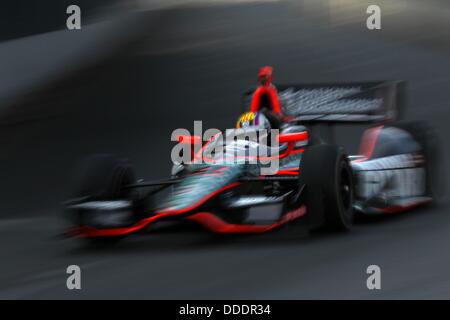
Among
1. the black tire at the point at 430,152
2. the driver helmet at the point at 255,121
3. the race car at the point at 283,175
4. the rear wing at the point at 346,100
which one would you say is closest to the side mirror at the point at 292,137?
the race car at the point at 283,175

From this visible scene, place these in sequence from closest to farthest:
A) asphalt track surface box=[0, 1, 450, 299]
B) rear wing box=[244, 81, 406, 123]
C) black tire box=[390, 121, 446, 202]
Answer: asphalt track surface box=[0, 1, 450, 299], black tire box=[390, 121, 446, 202], rear wing box=[244, 81, 406, 123]

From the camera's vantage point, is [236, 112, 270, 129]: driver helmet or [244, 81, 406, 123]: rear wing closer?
[236, 112, 270, 129]: driver helmet

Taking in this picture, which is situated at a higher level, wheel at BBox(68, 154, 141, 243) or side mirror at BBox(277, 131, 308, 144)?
side mirror at BBox(277, 131, 308, 144)

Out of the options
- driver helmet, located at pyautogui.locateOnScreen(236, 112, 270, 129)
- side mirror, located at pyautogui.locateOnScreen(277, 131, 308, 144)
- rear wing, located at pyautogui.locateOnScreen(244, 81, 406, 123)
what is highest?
rear wing, located at pyautogui.locateOnScreen(244, 81, 406, 123)

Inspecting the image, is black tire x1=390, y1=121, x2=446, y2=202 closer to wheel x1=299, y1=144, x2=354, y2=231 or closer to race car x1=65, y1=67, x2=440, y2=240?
race car x1=65, y1=67, x2=440, y2=240

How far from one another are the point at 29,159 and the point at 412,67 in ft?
21.7

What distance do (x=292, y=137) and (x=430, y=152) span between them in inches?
58.2

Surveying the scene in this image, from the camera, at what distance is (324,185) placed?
5.44 m

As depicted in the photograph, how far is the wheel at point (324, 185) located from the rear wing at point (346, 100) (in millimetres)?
1870

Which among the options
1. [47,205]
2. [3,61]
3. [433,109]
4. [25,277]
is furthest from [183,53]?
[25,277]

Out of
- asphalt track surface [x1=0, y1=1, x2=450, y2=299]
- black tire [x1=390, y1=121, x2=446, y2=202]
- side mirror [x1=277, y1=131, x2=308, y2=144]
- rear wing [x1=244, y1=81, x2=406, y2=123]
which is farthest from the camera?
rear wing [x1=244, y1=81, x2=406, y2=123]

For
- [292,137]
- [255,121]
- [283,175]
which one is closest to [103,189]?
[283,175]

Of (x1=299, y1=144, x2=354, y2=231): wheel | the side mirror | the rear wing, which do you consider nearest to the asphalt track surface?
(x1=299, y1=144, x2=354, y2=231): wheel

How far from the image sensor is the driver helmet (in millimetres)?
6648
